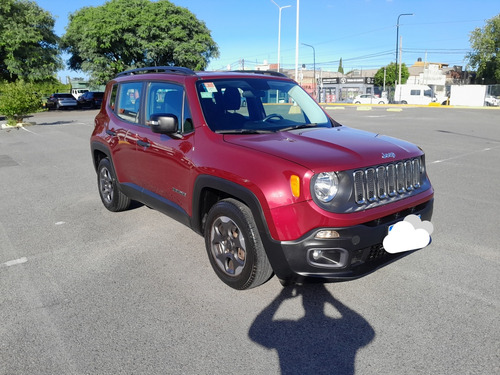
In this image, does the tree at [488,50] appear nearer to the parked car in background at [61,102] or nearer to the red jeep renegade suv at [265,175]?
the parked car in background at [61,102]

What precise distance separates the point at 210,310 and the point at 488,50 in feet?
216

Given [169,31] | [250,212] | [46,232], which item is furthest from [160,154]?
[169,31]

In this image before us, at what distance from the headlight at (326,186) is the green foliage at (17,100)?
2092 centimetres

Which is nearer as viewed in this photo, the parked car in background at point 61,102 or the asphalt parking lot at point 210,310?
the asphalt parking lot at point 210,310

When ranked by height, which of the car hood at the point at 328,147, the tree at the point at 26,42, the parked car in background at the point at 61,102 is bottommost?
the car hood at the point at 328,147

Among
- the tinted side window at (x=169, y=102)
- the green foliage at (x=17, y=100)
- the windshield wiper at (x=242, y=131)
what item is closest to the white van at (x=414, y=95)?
the green foliage at (x=17, y=100)

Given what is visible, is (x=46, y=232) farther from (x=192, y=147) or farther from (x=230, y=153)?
(x=230, y=153)

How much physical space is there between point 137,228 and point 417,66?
10392 cm

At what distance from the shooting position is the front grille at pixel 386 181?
3.02m

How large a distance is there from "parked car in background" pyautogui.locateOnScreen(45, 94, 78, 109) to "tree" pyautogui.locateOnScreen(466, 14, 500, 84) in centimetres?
5203

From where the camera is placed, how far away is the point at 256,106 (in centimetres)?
420

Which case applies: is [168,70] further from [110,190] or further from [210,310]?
[210,310]

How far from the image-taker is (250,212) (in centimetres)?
317

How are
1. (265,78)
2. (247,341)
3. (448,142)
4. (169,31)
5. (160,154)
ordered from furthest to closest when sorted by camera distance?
1. (169,31)
2. (448,142)
3. (265,78)
4. (160,154)
5. (247,341)
